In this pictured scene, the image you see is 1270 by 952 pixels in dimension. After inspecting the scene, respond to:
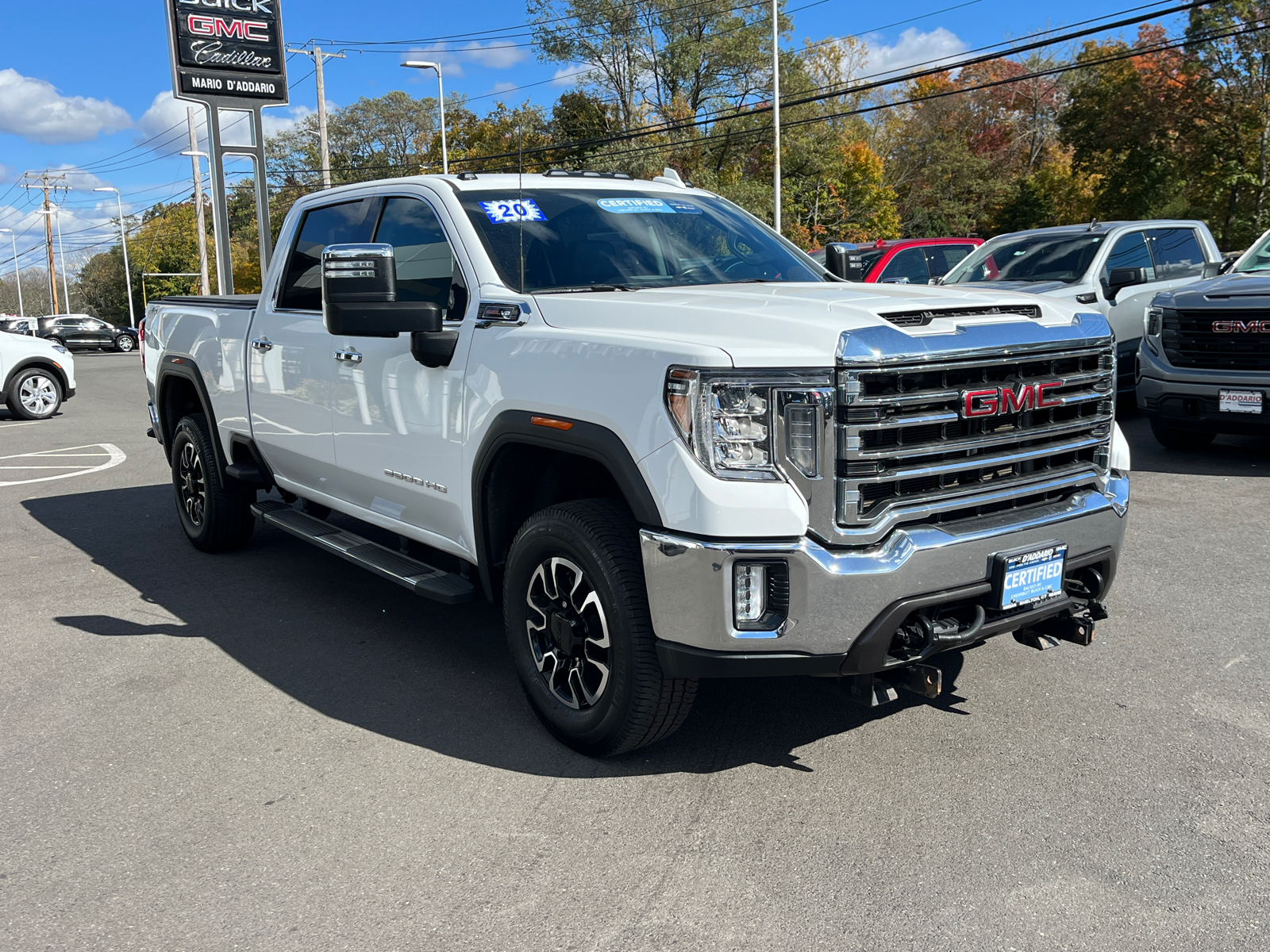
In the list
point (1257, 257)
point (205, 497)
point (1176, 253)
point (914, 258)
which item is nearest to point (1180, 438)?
point (1257, 257)

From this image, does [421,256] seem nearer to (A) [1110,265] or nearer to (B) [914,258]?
(A) [1110,265]

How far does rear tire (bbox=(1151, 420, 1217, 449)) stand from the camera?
30.8ft

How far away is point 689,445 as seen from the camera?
3215 mm

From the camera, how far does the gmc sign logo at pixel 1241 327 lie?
8.12 m

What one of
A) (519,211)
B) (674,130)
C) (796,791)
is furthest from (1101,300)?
(674,130)

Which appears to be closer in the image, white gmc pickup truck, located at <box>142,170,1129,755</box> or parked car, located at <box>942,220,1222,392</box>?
white gmc pickup truck, located at <box>142,170,1129,755</box>

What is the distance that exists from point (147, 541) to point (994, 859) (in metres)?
6.21

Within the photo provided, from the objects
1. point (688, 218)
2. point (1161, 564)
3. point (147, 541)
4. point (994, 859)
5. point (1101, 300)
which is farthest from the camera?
point (1101, 300)

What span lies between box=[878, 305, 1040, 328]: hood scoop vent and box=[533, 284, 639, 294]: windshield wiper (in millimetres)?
1293

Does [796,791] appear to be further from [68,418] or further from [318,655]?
[68,418]

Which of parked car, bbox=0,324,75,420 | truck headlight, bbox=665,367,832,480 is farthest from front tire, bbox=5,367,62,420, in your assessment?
truck headlight, bbox=665,367,832,480

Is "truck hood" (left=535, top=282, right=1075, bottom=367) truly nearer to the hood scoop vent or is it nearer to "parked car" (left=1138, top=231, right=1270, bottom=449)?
the hood scoop vent

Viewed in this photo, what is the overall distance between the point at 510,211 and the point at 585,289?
568mm

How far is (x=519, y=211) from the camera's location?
4578 millimetres
